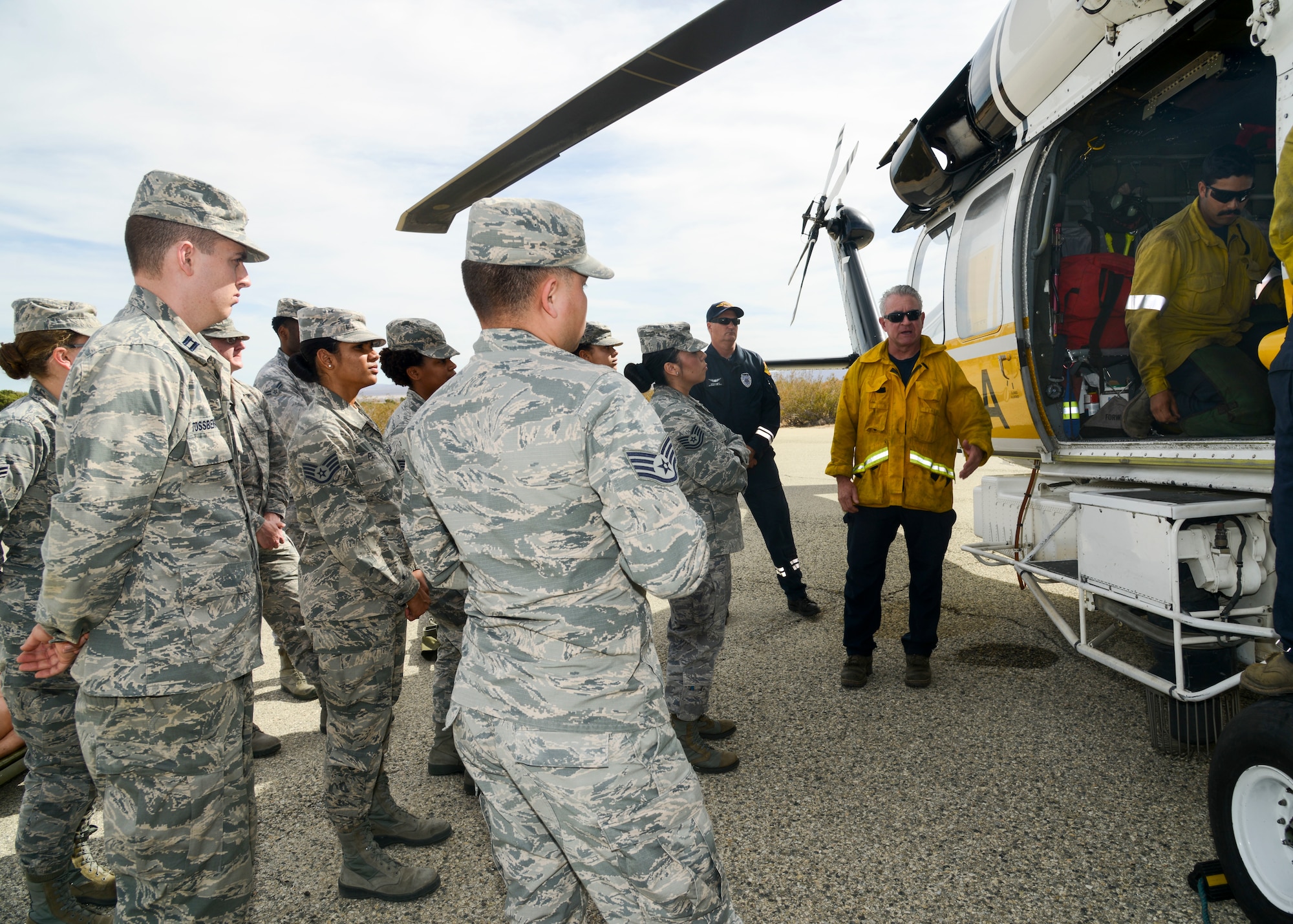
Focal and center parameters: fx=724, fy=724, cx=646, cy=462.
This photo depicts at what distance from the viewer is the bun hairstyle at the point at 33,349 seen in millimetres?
2586

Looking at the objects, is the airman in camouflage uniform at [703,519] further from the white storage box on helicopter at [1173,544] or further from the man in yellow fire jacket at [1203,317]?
the man in yellow fire jacket at [1203,317]

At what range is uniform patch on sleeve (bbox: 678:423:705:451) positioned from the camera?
301 centimetres

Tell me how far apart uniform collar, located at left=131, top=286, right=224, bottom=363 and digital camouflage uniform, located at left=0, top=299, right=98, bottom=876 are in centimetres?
97

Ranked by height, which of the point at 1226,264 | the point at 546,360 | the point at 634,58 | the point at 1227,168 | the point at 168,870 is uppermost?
the point at 634,58

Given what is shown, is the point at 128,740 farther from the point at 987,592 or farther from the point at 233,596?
the point at 987,592

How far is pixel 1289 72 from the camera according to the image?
2119 millimetres

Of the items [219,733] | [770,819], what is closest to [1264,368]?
[770,819]

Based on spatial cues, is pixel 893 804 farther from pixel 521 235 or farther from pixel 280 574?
pixel 280 574

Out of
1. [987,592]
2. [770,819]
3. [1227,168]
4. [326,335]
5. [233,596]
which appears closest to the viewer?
[233,596]

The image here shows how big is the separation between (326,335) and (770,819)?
2337 millimetres

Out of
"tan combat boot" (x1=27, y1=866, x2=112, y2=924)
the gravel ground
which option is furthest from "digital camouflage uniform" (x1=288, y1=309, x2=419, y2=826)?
"tan combat boot" (x1=27, y1=866, x2=112, y2=924)

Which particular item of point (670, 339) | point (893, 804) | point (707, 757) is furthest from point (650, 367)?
point (893, 804)

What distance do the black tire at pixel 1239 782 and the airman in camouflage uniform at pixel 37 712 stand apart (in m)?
3.35

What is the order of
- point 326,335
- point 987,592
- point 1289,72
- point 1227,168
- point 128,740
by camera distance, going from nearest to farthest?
point 128,740 < point 1289,72 < point 326,335 < point 1227,168 < point 987,592
